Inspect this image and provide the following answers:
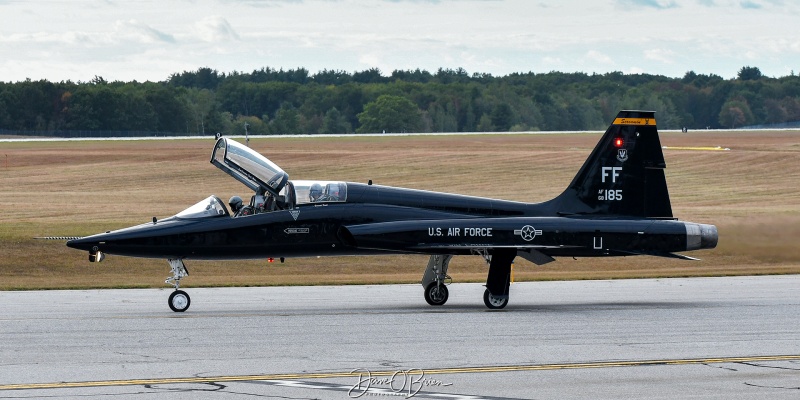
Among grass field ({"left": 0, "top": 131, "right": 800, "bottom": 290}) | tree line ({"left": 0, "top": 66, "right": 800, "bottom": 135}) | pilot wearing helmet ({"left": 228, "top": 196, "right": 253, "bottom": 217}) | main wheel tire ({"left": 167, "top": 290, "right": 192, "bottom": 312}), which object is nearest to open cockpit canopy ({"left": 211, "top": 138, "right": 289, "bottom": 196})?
pilot wearing helmet ({"left": 228, "top": 196, "right": 253, "bottom": 217})

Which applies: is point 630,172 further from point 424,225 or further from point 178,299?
point 178,299

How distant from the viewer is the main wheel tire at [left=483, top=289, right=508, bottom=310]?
19578 mm

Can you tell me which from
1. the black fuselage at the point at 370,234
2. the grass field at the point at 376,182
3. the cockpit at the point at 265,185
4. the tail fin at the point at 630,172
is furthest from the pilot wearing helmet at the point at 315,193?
the grass field at the point at 376,182

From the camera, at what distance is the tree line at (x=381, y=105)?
124 m

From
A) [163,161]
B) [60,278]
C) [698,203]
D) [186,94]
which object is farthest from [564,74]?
[60,278]

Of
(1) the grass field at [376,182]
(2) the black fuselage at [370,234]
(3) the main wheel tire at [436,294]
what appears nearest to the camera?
(2) the black fuselage at [370,234]

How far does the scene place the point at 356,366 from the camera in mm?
13641

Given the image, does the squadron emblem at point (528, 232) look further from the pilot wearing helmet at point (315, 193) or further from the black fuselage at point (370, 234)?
the pilot wearing helmet at point (315, 193)

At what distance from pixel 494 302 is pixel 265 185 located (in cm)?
451

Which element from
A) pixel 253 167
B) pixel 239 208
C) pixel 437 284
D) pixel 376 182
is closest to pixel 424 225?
pixel 437 284

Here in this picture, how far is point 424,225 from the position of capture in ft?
63.9

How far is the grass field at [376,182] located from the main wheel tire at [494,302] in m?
6.23

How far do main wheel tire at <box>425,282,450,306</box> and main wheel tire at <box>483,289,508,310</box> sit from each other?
1.12 metres

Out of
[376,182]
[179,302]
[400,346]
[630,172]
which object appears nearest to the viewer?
[400,346]
